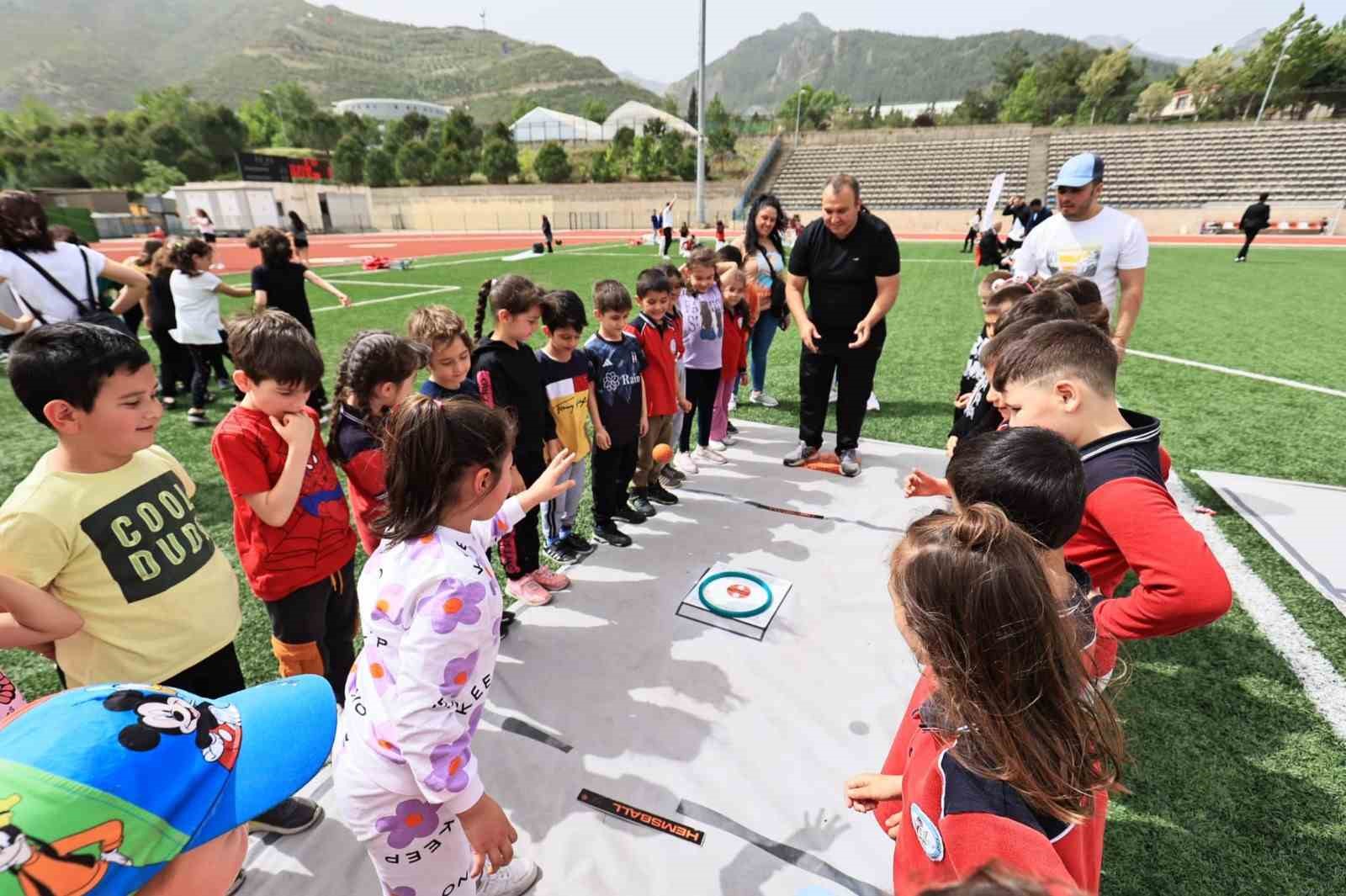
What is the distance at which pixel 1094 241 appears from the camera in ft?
13.0

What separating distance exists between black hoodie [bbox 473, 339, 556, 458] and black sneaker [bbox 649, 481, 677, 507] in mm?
1409

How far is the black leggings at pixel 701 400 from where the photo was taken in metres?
5.17

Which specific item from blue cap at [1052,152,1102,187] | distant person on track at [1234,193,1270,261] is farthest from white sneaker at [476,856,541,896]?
distant person on track at [1234,193,1270,261]

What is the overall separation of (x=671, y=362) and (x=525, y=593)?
193 centimetres

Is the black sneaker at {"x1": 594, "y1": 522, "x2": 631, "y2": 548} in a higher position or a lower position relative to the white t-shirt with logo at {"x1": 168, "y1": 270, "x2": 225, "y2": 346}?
lower

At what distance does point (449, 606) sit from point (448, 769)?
372mm

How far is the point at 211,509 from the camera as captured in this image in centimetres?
454

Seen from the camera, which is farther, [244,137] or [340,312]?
[244,137]

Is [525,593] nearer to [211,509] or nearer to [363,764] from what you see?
[363,764]

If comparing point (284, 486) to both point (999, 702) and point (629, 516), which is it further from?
point (629, 516)

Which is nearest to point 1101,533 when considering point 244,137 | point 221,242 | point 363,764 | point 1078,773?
point 1078,773

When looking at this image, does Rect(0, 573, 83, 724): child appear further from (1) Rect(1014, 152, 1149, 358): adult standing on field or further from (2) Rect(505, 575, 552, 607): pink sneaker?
(1) Rect(1014, 152, 1149, 358): adult standing on field

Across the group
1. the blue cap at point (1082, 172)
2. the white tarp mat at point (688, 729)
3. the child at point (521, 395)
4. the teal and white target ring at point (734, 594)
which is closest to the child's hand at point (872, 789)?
the white tarp mat at point (688, 729)

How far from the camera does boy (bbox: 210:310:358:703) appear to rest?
2.12 meters
